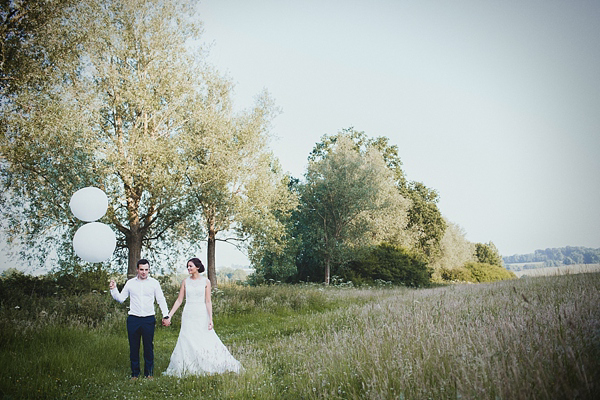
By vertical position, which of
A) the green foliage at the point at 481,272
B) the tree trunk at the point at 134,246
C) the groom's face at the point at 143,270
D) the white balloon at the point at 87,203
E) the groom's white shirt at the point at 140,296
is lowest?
the green foliage at the point at 481,272

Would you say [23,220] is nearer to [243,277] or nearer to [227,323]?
[227,323]

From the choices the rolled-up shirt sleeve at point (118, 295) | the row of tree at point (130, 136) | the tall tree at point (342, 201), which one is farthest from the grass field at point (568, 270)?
the rolled-up shirt sleeve at point (118, 295)

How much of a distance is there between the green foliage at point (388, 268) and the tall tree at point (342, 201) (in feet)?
7.29

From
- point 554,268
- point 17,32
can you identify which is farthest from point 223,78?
point 554,268

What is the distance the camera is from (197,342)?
7.38 m

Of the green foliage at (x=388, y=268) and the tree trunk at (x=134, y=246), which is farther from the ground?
the tree trunk at (x=134, y=246)

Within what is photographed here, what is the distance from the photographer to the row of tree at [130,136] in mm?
14094

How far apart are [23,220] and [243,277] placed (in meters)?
16.2

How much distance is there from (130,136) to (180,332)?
1217cm

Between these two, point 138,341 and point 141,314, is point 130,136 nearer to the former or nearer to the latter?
point 141,314

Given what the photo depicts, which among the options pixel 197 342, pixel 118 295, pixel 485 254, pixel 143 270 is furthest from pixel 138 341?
pixel 485 254

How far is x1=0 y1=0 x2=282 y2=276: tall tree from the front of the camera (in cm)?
1412

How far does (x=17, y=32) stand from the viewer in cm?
1412

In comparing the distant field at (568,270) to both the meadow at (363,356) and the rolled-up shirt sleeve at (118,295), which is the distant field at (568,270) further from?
the rolled-up shirt sleeve at (118,295)
